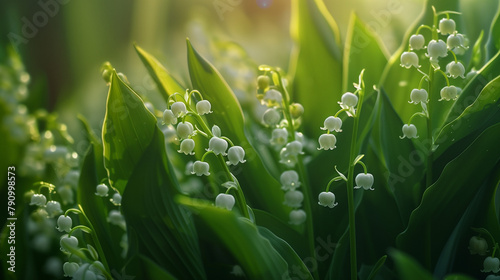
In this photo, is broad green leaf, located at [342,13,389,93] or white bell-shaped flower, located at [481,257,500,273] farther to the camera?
broad green leaf, located at [342,13,389,93]

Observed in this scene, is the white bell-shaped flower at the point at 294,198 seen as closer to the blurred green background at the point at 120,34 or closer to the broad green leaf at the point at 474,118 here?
the broad green leaf at the point at 474,118

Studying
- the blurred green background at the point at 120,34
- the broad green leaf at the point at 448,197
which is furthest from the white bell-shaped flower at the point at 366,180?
the blurred green background at the point at 120,34

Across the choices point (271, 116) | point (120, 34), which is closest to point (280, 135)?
point (271, 116)

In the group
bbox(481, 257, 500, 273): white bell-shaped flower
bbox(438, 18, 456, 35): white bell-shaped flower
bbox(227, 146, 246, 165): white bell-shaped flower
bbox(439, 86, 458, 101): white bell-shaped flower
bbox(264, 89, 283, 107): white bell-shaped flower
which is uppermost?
bbox(264, 89, 283, 107): white bell-shaped flower

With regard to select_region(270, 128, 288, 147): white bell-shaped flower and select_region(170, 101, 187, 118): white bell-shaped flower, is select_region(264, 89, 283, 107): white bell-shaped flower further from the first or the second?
select_region(170, 101, 187, 118): white bell-shaped flower

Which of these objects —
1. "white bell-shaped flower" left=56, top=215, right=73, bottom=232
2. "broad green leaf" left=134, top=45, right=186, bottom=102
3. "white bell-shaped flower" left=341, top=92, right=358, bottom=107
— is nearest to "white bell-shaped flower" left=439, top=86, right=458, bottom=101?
"white bell-shaped flower" left=341, top=92, right=358, bottom=107

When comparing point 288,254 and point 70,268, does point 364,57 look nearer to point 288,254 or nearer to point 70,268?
point 288,254
